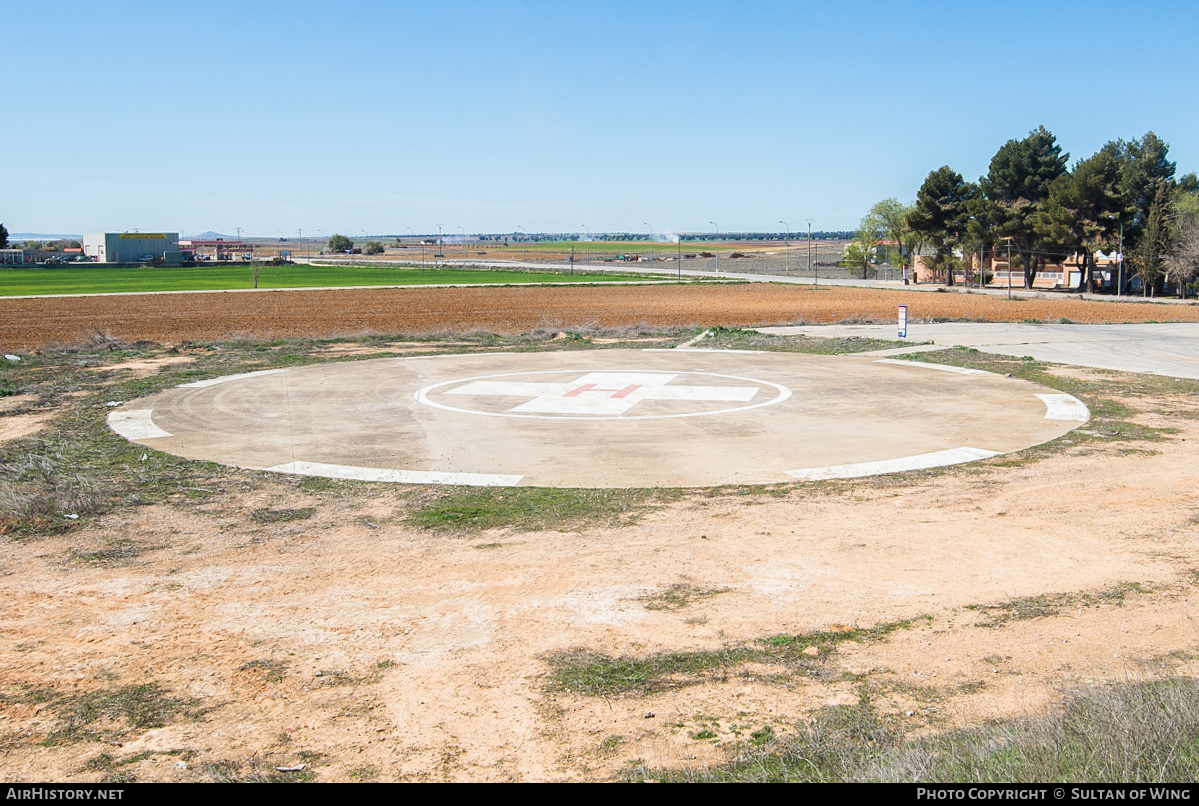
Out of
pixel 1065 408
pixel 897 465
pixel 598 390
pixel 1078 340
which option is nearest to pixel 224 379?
pixel 598 390

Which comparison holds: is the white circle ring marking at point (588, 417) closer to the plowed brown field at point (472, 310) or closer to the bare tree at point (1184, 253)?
the plowed brown field at point (472, 310)

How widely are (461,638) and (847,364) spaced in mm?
16511

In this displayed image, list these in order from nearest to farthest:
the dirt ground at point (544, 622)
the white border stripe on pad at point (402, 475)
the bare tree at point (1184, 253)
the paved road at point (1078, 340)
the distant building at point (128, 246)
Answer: the dirt ground at point (544, 622) → the white border stripe on pad at point (402, 475) → the paved road at point (1078, 340) → the bare tree at point (1184, 253) → the distant building at point (128, 246)

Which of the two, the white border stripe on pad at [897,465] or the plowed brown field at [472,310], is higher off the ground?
the plowed brown field at [472,310]

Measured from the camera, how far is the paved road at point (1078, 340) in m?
22.2

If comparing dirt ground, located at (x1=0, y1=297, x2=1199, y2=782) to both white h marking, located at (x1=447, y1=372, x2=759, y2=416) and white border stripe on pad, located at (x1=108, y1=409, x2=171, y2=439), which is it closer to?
white border stripe on pad, located at (x1=108, y1=409, x2=171, y2=439)

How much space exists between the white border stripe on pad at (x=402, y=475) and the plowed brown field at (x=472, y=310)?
2465 cm

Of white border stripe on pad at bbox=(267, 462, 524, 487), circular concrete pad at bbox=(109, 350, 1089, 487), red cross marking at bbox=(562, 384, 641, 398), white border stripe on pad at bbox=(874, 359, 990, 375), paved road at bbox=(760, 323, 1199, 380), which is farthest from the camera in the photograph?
paved road at bbox=(760, 323, 1199, 380)

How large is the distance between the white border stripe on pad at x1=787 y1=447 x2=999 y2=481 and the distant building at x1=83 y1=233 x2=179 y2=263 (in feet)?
498

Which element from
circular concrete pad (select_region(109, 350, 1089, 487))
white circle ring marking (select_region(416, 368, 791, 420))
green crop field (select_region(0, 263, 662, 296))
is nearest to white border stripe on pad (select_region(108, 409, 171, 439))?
circular concrete pad (select_region(109, 350, 1089, 487))

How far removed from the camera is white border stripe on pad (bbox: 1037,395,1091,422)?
49.4 ft

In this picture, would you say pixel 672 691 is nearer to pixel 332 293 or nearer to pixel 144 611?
pixel 144 611

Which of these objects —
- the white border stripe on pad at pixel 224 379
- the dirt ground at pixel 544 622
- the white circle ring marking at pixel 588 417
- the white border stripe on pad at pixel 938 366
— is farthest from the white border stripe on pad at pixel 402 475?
the white border stripe on pad at pixel 938 366

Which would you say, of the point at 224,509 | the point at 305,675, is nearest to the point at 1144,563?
the point at 305,675
